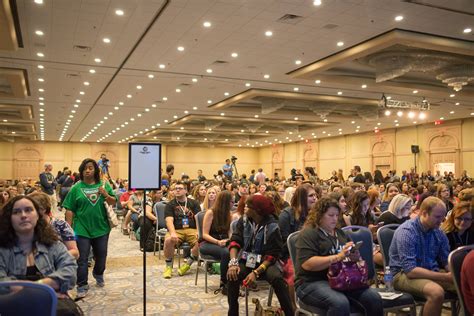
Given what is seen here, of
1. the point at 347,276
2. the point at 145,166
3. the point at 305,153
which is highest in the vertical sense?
the point at 305,153

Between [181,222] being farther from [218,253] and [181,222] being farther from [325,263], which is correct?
[325,263]

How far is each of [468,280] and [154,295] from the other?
3.59 metres

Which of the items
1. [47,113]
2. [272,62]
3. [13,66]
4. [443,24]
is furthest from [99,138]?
[443,24]

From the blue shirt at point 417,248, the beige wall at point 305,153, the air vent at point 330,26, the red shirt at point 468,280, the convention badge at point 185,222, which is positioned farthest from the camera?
the beige wall at point 305,153

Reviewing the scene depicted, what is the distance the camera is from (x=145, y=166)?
393cm

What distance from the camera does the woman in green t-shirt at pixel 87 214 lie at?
4.99m

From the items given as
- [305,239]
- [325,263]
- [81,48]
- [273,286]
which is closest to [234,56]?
[81,48]

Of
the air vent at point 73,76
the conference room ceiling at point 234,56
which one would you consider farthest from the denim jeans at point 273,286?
the air vent at point 73,76

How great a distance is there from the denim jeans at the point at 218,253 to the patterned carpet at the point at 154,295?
1.06 ft

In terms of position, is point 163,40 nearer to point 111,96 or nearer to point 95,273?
point 95,273

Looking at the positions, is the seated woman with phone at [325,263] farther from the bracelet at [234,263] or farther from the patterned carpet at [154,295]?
the patterned carpet at [154,295]

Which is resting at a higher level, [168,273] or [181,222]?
[181,222]

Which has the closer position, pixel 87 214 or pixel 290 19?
pixel 87 214

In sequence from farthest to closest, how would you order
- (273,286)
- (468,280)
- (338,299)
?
(273,286) < (338,299) < (468,280)
